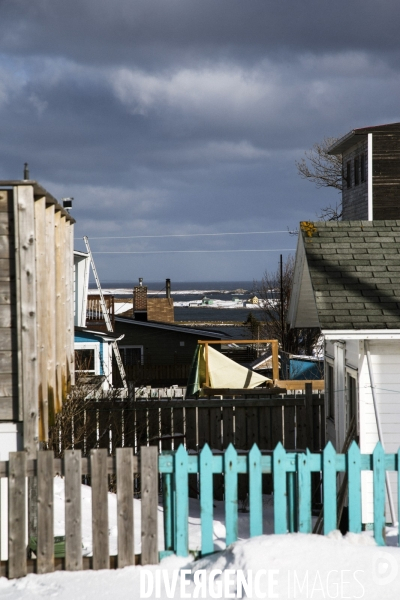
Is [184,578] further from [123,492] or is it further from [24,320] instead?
[24,320]

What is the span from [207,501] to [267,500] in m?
5.99

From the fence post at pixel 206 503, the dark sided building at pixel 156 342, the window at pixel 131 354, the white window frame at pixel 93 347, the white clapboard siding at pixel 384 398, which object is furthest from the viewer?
the window at pixel 131 354

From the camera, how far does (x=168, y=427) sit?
12922mm

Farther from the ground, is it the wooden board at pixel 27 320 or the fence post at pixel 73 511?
the wooden board at pixel 27 320

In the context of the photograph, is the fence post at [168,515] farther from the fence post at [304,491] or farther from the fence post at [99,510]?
the fence post at [304,491]

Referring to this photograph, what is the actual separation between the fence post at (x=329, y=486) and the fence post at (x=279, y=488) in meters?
0.38

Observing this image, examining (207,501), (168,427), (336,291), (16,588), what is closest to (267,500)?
(168,427)

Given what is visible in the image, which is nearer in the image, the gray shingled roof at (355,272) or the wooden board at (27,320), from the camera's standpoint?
the wooden board at (27,320)

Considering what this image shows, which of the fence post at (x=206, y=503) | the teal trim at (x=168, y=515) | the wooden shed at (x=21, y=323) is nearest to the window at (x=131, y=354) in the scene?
the wooden shed at (x=21, y=323)

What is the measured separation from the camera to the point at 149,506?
614cm

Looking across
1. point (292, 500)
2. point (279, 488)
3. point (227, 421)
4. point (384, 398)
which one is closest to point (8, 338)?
point (279, 488)

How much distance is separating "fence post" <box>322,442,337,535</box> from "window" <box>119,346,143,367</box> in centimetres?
3475

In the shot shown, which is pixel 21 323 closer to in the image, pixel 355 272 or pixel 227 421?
pixel 355 272

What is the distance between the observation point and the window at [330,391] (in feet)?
39.0
